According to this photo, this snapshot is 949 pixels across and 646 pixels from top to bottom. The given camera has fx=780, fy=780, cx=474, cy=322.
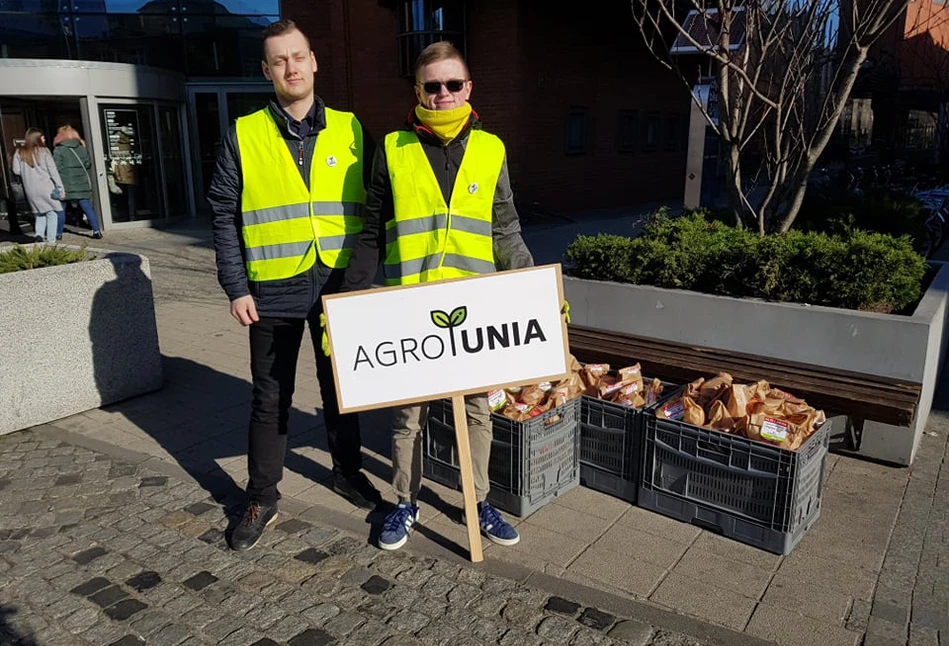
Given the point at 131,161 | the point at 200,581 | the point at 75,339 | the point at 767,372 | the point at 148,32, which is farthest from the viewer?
the point at 148,32

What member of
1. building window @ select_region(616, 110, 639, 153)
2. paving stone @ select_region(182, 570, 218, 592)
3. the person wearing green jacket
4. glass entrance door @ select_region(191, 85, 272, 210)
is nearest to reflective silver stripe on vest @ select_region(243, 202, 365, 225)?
paving stone @ select_region(182, 570, 218, 592)

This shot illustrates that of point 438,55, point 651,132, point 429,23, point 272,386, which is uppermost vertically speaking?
point 429,23

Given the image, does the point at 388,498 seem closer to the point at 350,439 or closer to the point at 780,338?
the point at 350,439

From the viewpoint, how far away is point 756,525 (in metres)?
3.56

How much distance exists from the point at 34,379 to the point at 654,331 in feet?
13.3

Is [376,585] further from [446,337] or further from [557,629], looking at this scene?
[446,337]

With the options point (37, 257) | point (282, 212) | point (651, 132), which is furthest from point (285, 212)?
point (651, 132)

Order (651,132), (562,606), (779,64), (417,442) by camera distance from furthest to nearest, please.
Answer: (651,132) < (779,64) < (417,442) < (562,606)

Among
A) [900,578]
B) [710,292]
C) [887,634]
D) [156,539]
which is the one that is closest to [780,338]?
[710,292]

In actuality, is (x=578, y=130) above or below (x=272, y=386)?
above

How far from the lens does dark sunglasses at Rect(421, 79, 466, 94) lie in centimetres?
318

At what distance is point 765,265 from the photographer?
4715mm

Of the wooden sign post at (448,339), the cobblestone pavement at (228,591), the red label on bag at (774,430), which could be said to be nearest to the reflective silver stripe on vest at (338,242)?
the wooden sign post at (448,339)

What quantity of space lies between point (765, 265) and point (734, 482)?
164cm
